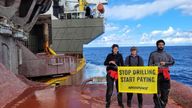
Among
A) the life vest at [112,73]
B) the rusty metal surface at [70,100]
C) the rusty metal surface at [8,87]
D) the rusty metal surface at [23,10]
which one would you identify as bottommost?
the rusty metal surface at [70,100]

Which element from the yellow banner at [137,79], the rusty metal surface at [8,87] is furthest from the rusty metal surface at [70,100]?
the yellow banner at [137,79]

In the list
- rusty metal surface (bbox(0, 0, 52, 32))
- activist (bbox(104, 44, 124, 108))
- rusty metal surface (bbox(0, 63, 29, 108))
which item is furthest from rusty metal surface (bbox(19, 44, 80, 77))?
activist (bbox(104, 44, 124, 108))

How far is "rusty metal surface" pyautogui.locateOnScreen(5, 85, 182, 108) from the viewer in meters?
10.9

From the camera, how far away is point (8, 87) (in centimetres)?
1198

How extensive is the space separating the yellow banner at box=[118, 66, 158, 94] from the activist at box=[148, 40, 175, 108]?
21 cm

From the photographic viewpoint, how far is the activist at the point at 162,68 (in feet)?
31.1

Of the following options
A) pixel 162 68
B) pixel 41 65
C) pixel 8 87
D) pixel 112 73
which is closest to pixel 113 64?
pixel 112 73

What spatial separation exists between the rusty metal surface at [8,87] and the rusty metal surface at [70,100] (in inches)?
15.9

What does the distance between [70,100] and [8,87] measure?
2.05 metres

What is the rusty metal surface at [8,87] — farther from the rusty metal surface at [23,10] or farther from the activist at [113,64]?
the rusty metal surface at [23,10]

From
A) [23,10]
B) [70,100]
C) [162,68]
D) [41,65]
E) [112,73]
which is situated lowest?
[70,100]

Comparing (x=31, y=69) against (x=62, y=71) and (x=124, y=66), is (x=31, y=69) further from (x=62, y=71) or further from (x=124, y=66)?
(x=124, y=66)

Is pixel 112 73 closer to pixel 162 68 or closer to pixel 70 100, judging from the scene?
pixel 162 68

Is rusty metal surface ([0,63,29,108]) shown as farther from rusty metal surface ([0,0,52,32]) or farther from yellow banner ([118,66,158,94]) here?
A: rusty metal surface ([0,0,52,32])
